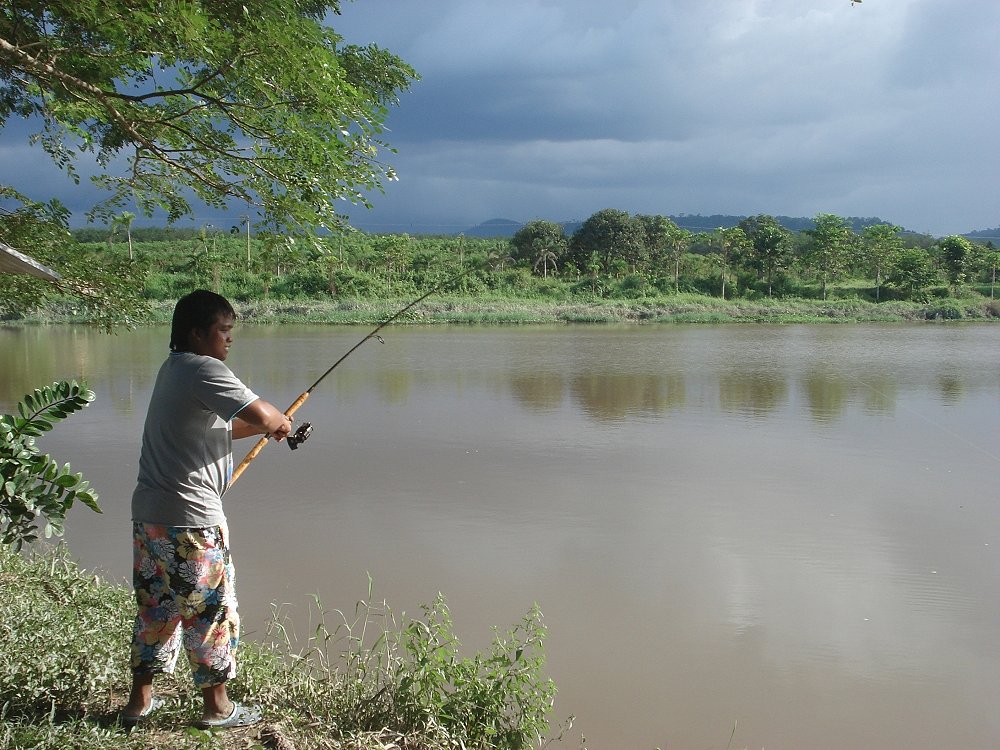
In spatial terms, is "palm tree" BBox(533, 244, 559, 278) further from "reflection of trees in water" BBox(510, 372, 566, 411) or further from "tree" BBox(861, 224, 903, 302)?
"reflection of trees in water" BBox(510, 372, 566, 411)

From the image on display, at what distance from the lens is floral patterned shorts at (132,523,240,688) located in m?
2.12

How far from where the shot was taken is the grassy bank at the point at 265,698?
2.16 meters

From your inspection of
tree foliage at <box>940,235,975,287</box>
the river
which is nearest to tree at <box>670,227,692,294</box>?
tree foliage at <box>940,235,975,287</box>

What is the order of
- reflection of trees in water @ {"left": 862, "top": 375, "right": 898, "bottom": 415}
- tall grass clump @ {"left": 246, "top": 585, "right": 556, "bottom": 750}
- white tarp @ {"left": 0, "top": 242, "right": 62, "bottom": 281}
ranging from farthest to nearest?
reflection of trees in water @ {"left": 862, "top": 375, "right": 898, "bottom": 415} < tall grass clump @ {"left": 246, "top": 585, "right": 556, "bottom": 750} < white tarp @ {"left": 0, "top": 242, "right": 62, "bottom": 281}

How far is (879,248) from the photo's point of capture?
38969 millimetres

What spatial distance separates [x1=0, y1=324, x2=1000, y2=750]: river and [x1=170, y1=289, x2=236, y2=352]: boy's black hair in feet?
6.11

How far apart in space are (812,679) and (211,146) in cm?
326

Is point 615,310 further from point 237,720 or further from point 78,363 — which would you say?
point 237,720

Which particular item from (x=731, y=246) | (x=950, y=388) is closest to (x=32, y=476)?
(x=950, y=388)

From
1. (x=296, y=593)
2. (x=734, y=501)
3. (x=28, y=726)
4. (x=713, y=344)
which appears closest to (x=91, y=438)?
(x=296, y=593)

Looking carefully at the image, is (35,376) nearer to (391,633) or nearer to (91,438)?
(91,438)

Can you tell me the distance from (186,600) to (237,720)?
36 cm

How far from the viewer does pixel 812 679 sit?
3.46 meters

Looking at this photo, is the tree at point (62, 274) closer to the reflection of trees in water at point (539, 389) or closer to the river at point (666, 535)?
the river at point (666, 535)
